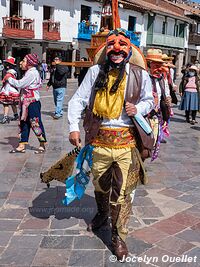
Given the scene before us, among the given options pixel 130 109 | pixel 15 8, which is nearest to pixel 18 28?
pixel 15 8

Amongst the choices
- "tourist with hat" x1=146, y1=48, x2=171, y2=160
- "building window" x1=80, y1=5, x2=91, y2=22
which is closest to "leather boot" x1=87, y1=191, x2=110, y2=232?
"tourist with hat" x1=146, y1=48, x2=171, y2=160

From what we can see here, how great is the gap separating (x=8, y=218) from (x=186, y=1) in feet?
178

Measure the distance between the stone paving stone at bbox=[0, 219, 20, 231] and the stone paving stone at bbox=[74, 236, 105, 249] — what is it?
0.66m

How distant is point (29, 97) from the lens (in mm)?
6293

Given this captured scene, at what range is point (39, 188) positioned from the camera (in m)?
4.94

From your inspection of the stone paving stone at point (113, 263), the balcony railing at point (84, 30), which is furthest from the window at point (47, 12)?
the stone paving stone at point (113, 263)

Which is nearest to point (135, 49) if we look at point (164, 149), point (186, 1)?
point (164, 149)

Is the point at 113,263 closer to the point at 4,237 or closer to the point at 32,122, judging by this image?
the point at 4,237

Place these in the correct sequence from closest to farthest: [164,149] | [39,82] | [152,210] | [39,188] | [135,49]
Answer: [135,49] → [152,210] → [39,188] → [39,82] → [164,149]

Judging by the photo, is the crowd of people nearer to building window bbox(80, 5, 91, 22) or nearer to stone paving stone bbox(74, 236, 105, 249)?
stone paving stone bbox(74, 236, 105, 249)

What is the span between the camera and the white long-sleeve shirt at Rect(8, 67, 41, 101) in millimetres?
6086

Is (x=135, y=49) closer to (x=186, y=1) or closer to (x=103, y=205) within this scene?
(x=103, y=205)

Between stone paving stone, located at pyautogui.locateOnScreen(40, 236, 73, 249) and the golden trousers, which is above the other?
the golden trousers

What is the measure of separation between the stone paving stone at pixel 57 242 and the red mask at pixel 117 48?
1652 mm
